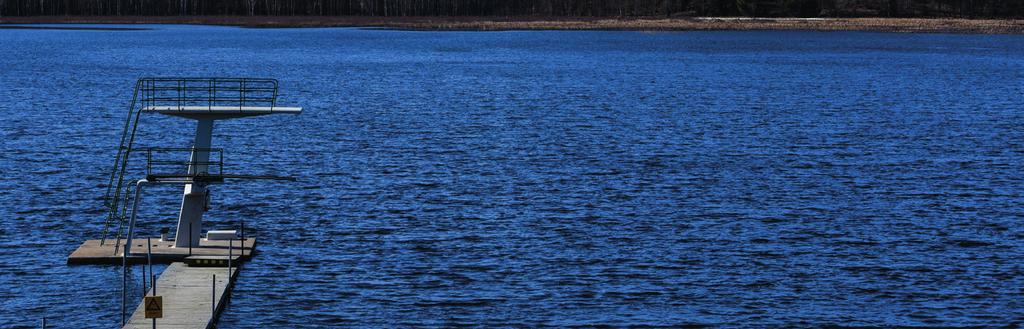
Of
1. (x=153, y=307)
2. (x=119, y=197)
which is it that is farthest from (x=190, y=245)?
(x=119, y=197)

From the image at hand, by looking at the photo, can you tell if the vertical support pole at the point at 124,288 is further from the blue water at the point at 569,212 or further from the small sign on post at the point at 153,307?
the small sign on post at the point at 153,307

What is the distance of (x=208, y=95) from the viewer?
5477 inches

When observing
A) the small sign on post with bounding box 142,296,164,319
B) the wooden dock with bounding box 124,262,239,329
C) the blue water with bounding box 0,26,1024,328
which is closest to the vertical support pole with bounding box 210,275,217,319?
the wooden dock with bounding box 124,262,239,329

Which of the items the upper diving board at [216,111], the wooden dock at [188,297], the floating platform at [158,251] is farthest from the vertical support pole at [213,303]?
the upper diving board at [216,111]

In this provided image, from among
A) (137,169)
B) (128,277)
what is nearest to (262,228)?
(128,277)

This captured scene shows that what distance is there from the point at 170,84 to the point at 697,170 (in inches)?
3560

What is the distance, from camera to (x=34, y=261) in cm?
5150

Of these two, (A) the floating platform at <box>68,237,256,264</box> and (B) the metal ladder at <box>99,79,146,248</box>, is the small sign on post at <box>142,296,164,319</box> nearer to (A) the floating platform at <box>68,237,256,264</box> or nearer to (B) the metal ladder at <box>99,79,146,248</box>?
(B) the metal ladder at <box>99,79,146,248</box>

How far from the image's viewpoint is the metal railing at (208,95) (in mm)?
55091

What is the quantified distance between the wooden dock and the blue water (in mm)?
1028

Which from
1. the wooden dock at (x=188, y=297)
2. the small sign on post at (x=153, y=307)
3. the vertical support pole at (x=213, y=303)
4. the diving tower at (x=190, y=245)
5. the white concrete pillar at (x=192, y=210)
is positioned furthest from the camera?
the white concrete pillar at (x=192, y=210)

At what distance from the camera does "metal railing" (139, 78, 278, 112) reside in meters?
55.1

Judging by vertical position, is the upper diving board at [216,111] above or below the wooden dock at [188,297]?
above

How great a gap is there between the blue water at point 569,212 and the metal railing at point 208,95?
12.4 ft
